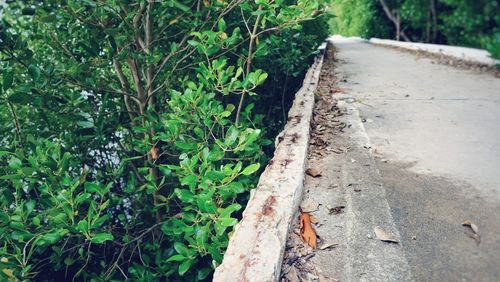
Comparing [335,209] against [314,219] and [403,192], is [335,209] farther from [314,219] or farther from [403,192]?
[403,192]

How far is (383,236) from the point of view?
1501 millimetres

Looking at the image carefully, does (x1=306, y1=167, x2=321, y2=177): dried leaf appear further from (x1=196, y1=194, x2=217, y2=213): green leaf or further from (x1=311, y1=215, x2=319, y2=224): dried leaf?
(x1=196, y1=194, x2=217, y2=213): green leaf

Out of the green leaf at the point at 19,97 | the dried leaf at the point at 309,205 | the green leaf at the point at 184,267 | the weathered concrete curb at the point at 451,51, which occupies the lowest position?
the green leaf at the point at 184,267

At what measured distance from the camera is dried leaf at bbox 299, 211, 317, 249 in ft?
4.80

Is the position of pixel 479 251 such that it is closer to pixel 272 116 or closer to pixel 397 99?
pixel 397 99

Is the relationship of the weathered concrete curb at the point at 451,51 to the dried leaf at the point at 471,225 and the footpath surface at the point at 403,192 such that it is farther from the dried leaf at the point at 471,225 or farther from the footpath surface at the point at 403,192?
the dried leaf at the point at 471,225

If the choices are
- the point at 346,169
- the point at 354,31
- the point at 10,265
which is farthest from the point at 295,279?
the point at 354,31

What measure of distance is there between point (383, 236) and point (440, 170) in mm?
899

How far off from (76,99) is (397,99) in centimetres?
344

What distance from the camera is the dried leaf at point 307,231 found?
146cm

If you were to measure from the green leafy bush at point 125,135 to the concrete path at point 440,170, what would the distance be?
32.9 inches

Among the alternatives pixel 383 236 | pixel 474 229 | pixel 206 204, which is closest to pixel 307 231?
pixel 383 236

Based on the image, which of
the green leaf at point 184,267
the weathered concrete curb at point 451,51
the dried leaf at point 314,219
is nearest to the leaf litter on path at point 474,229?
the dried leaf at point 314,219

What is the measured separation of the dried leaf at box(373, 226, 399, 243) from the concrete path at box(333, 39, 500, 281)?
5cm
